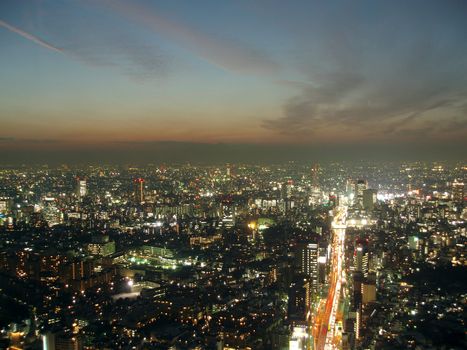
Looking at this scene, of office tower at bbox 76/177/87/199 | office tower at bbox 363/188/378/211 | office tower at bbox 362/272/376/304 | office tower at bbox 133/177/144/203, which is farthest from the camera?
office tower at bbox 133/177/144/203

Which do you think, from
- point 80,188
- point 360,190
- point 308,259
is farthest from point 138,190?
point 308,259

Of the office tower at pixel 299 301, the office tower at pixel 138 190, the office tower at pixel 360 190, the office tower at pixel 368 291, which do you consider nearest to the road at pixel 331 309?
the office tower at pixel 299 301

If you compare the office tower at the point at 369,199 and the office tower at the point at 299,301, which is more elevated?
the office tower at the point at 369,199

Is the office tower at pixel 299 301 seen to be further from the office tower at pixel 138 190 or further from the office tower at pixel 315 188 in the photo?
the office tower at pixel 138 190

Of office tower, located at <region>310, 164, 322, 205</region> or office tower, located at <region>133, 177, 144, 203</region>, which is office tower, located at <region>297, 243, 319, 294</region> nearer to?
office tower, located at <region>310, 164, 322, 205</region>

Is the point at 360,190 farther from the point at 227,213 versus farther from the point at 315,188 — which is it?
the point at 227,213

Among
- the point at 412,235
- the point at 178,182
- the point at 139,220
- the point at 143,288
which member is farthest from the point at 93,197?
the point at 412,235

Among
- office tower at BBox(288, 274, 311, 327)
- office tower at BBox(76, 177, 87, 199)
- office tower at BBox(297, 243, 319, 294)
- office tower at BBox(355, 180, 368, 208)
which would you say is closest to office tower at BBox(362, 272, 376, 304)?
office tower at BBox(288, 274, 311, 327)
